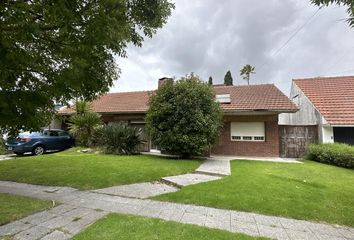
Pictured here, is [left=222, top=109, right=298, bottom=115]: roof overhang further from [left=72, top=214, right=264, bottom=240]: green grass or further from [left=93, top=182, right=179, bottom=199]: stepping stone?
[left=72, top=214, right=264, bottom=240]: green grass

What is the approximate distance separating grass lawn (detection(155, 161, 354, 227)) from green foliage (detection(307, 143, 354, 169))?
3697 mm

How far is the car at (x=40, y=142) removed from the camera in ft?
44.6

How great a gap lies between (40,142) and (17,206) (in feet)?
35.6

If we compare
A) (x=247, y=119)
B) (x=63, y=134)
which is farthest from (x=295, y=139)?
(x=63, y=134)

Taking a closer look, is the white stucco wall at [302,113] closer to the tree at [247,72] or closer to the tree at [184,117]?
the tree at [184,117]

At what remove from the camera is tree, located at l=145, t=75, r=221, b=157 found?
468 inches

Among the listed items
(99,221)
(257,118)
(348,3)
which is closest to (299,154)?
(257,118)

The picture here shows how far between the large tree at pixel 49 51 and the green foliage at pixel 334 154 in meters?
11.8

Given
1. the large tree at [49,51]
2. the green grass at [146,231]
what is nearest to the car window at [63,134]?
the large tree at [49,51]

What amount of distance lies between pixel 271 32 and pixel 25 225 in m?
13.0

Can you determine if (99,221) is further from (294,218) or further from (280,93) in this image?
(280,93)

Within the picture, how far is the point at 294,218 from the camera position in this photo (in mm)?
4723

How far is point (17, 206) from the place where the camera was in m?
4.86

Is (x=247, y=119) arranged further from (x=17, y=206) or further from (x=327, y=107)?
(x=17, y=206)
